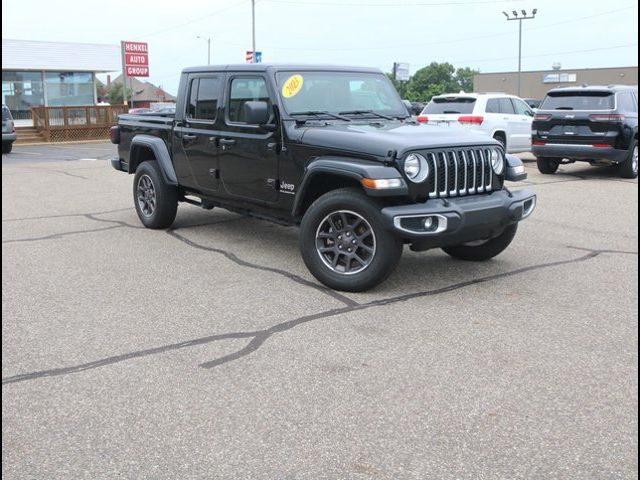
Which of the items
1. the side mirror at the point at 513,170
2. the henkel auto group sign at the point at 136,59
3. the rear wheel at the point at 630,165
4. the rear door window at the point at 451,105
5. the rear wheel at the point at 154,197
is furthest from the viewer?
the henkel auto group sign at the point at 136,59

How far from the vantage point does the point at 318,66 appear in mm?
6977

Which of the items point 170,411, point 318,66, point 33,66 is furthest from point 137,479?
point 33,66

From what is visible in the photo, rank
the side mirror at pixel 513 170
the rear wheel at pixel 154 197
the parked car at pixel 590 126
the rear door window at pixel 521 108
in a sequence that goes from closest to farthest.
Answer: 1. the side mirror at pixel 513 170
2. the rear wheel at pixel 154 197
3. the parked car at pixel 590 126
4. the rear door window at pixel 521 108

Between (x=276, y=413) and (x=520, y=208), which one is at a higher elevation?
(x=520, y=208)

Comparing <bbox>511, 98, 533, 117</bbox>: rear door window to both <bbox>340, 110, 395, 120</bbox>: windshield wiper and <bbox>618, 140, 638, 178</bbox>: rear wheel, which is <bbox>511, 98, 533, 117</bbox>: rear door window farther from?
<bbox>340, 110, 395, 120</bbox>: windshield wiper

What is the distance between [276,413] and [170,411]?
21.3 inches

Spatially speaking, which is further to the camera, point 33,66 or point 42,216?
point 33,66

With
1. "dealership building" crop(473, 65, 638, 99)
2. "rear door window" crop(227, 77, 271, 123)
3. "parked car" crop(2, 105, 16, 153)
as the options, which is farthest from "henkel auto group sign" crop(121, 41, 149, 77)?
"dealership building" crop(473, 65, 638, 99)

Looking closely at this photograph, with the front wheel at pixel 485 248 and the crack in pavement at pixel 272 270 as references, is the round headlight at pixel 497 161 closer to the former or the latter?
the front wheel at pixel 485 248

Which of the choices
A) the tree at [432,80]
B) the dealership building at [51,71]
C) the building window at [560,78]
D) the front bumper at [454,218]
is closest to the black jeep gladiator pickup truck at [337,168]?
the front bumper at [454,218]

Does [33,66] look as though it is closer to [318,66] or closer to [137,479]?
[318,66]

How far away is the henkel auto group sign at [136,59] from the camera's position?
123 ft

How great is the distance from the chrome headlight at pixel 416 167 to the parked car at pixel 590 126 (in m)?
8.84

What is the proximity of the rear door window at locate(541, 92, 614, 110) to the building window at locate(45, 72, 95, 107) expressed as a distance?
2939cm
